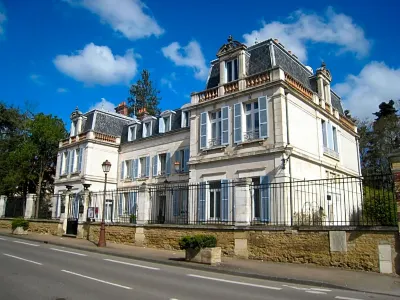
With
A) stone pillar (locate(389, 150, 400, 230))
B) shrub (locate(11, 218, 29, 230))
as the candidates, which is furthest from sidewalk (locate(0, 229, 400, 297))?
shrub (locate(11, 218, 29, 230))

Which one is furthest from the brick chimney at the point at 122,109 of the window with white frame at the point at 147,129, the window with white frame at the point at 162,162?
the window with white frame at the point at 162,162

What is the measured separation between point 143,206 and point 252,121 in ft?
23.6

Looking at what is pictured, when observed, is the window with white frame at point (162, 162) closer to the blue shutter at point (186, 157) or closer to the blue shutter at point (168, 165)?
the blue shutter at point (168, 165)

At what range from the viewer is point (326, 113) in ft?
70.7

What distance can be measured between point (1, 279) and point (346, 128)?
22294 mm

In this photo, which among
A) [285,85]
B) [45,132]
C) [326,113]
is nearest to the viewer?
[285,85]

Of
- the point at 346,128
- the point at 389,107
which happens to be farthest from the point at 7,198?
the point at 389,107

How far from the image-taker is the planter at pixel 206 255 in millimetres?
11422

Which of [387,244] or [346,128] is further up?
[346,128]

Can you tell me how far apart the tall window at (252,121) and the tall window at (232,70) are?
Answer: 207cm

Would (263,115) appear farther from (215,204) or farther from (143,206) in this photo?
(143,206)

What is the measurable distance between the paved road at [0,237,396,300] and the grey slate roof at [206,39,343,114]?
1270 centimetres

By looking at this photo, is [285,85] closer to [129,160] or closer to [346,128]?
[346,128]

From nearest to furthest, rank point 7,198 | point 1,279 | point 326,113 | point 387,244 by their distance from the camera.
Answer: point 1,279 → point 387,244 → point 326,113 → point 7,198
